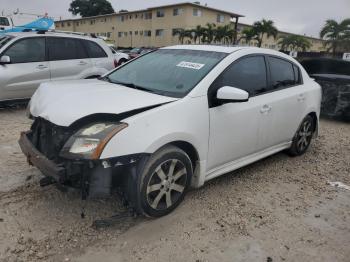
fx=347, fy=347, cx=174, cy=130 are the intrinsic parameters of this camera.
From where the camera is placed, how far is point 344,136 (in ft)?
22.9

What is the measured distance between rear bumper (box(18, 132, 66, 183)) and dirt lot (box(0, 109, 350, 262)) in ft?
1.73

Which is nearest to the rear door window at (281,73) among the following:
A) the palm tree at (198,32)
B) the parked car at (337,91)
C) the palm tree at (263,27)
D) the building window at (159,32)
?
the parked car at (337,91)

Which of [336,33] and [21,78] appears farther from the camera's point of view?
[336,33]

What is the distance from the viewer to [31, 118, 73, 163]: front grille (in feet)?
9.71

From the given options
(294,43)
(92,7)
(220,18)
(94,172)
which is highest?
(92,7)

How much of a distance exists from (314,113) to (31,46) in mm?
5731

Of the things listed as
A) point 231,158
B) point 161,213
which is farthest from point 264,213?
point 161,213

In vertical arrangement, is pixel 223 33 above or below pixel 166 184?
above

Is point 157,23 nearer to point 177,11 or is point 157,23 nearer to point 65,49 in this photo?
point 177,11

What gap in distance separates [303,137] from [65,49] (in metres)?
5.44

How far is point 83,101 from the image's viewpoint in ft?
10.3

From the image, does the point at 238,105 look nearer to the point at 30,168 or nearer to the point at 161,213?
the point at 161,213

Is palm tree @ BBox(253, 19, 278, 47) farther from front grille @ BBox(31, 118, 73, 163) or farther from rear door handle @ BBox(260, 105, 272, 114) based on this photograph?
front grille @ BBox(31, 118, 73, 163)

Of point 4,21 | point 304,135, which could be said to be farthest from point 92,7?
point 304,135
